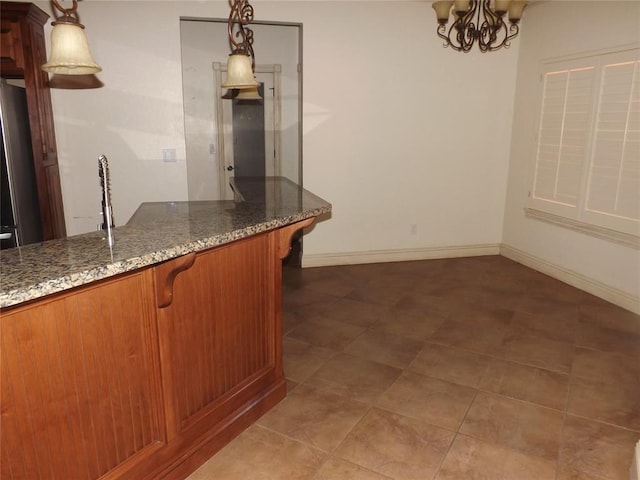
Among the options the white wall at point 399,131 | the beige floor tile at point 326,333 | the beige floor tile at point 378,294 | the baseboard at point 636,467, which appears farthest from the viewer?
the white wall at point 399,131

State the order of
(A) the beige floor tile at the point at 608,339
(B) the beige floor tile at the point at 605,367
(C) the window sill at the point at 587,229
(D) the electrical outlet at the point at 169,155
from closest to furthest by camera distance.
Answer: (B) the beige floor tile at the point at 605,367
(A) the beige floor tile at the point at 608,339
(C) the window sill at the point at 587,229
(D) the electrical outlet at the point at 169,155

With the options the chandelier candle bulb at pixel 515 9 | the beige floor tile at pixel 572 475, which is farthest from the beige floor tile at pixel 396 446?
the chandelier candle bulb at pixel 515 9

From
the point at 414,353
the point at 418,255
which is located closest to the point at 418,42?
the point at 418,255

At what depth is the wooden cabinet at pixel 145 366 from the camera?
1.36m

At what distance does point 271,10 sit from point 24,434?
403 centimetres

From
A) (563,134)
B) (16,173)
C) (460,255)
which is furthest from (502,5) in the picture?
(16,173)

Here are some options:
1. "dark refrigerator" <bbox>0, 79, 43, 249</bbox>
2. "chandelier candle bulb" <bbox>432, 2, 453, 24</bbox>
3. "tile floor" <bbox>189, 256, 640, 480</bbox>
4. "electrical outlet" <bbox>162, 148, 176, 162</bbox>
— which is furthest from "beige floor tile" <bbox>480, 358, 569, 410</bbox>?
"dark refrigerator" <bbox>0, 79, 43, 249</bbox>

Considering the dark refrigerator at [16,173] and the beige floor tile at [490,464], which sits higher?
the dark refrigerator at [16,173]

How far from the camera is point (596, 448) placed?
216 centimetres

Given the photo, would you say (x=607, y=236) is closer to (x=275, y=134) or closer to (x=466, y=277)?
(x=466, y=277)

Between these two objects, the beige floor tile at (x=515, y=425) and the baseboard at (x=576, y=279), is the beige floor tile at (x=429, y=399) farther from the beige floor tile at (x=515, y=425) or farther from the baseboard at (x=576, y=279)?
the baseboard at (x=576, y=279)

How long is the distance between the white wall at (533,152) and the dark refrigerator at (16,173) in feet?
15.1

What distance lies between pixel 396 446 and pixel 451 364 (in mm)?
915

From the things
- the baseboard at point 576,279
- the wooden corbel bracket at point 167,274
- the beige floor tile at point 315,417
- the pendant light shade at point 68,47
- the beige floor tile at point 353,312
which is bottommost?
the beige floor tile at point 315,417
